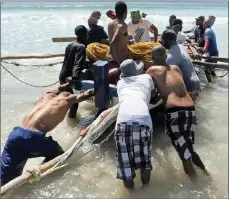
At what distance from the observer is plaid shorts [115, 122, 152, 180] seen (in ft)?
12.4

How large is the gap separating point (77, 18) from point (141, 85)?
26136mm

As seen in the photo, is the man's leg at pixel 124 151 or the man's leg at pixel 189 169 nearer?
the man's leg at pixel 124 151

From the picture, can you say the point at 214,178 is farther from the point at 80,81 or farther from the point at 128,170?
the point at 80,81

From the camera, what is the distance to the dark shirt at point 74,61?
578 cm

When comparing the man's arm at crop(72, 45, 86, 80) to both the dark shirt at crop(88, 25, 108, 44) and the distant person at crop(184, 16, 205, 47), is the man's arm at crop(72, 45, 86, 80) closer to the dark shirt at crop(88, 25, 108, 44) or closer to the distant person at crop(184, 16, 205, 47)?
the dark shirt at crop(88, 25, 108, 44)

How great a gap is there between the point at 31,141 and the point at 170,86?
6.14 ft

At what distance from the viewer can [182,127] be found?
419 centimetres

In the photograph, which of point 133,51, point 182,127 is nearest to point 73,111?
point 133,51

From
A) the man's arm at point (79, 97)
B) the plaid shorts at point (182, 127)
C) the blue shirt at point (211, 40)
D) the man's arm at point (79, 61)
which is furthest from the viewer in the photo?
the blue shirt at point (211, 40)

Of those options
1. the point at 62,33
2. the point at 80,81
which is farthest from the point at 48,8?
the point at 80,81

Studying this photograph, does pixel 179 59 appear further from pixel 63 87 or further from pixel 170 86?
pixel 63 87

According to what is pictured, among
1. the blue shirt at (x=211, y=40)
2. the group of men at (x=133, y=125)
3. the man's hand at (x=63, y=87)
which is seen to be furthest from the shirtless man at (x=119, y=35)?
the blue shirt at (x=211, y=40)

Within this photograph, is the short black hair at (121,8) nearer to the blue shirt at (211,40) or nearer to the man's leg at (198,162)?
the man's leg at (198,162)

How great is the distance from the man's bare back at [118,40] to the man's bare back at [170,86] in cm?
144
